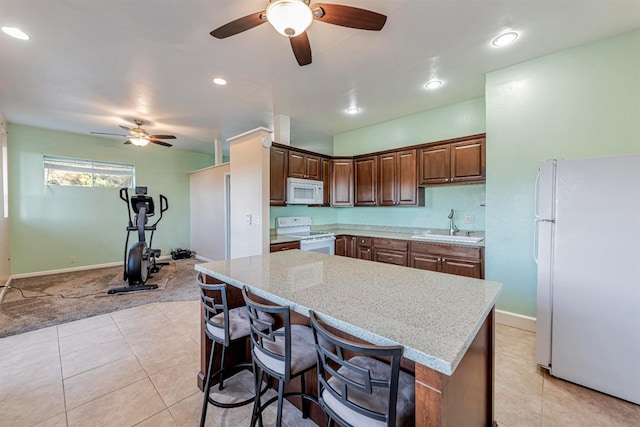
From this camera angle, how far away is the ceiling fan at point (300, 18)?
1.52 m

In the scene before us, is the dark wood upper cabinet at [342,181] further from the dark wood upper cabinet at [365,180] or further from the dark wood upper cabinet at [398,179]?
the dark wood upper cabinet at [398,179]

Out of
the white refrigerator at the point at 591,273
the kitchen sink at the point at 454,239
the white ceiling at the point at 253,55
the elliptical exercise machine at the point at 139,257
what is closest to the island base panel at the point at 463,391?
the white refrigerator at the point at 591,273

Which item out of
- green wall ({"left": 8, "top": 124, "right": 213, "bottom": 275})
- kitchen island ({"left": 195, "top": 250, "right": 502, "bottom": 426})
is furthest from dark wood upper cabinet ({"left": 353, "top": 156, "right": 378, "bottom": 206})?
green wall ({"left": 8, "top": 124, "right": 213, "bottom": 275})

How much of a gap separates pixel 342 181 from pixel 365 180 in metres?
0.41

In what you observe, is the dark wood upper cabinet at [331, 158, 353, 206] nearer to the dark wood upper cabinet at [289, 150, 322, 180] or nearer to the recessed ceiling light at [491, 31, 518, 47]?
the dark wood upper cabinet at [289, 150, 322, 180]

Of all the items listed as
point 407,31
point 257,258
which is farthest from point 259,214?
point 407,31

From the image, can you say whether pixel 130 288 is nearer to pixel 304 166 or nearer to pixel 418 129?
pixel 304 166

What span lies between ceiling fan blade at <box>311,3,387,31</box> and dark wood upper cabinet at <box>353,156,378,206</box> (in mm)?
2729

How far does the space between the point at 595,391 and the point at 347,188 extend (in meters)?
3.60

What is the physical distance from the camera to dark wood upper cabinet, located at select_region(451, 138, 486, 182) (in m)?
3.25

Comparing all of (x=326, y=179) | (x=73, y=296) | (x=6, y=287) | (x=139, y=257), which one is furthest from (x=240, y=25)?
(x=6, y=287)

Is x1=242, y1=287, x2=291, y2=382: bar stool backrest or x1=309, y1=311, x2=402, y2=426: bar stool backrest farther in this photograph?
x1=242, y1=287, x2=291, y2=382: bar stool backrest

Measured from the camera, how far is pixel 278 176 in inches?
149

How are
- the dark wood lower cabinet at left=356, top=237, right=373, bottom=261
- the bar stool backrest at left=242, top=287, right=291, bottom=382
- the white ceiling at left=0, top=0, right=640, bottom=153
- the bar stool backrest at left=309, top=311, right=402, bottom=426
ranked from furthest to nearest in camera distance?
1. the dark wood lower cabinet at left=356, top=237, right=373, bottom=261
2. the white ceiling at left=0, top=0, right=640, bottom=153
3. the bar stool backrest at left=242, top=287, right=291, bottom=382
4. the bar stool backrest at left=309, top=311, right=402, bottom=426
